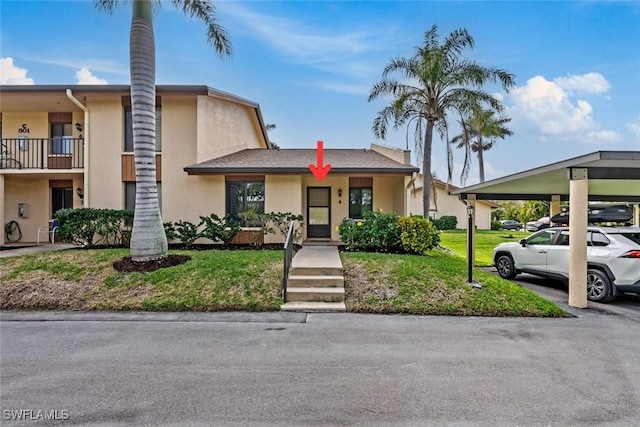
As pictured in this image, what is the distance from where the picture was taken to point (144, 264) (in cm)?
811

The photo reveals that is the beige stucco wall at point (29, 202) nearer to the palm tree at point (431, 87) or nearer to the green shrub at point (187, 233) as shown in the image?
the green shrub at point (187, 233)

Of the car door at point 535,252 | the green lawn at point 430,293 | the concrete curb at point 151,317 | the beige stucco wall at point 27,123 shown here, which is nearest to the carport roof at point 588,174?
the car door at point 535,252

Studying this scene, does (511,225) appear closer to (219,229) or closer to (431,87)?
(431,87)

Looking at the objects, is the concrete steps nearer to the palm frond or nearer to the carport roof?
the carport roof

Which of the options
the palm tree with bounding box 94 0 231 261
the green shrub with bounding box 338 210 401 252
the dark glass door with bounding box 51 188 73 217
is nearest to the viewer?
the palm tree with bounding box 94 0 231 261

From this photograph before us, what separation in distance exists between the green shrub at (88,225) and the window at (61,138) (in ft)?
12.6

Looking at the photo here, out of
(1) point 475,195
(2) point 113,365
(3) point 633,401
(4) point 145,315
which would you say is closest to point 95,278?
(4) point 145,315

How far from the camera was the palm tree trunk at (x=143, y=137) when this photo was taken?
324 inches

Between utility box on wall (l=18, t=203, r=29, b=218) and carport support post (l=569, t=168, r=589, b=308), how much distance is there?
1930 cm

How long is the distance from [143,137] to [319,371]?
7.48 metres

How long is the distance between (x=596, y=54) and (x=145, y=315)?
18844mm

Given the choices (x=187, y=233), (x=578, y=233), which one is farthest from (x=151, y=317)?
(x=578, y=233)

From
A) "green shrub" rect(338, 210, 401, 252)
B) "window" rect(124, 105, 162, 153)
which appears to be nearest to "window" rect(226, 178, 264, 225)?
"window" rect(124, 105, 162, 153)

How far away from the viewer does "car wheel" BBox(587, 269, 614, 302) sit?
23.6ft
